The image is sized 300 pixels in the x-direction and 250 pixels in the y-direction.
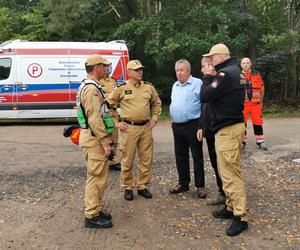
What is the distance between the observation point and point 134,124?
599cm

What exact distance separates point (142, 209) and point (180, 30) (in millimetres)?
12330

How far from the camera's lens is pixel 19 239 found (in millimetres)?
4730

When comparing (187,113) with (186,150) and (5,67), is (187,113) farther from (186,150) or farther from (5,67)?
(5,67)

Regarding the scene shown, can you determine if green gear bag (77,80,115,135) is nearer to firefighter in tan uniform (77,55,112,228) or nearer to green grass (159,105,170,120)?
firefighter in tan uniform (77,55,112,228)

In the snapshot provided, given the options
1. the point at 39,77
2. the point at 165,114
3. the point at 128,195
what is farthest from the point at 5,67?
the point at 128,195

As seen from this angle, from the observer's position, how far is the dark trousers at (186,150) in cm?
594

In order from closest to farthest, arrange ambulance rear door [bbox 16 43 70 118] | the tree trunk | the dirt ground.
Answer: the dirt ground, ambulance rear door [bbox 16 43 70 118], the tree trunk

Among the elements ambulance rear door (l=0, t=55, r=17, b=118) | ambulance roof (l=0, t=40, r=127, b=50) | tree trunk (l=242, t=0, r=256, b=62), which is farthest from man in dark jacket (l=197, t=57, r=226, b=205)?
tree trunk (l=242, t=0, r=256, b=62)

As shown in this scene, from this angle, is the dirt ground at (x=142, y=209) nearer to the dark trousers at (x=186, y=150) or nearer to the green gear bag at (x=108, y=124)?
the dark trousers at (x=186, y=150)

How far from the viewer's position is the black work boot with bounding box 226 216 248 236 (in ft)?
15.7

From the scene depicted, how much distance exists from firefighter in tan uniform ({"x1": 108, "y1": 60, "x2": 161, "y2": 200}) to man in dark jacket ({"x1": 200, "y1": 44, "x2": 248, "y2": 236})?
1.29m

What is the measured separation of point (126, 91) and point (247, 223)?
7.78ft

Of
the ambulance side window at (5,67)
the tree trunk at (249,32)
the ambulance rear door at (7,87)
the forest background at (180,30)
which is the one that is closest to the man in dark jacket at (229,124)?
the ambulance rear door at (7,87)

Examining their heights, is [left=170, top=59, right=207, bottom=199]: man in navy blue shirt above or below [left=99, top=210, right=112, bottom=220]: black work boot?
above
